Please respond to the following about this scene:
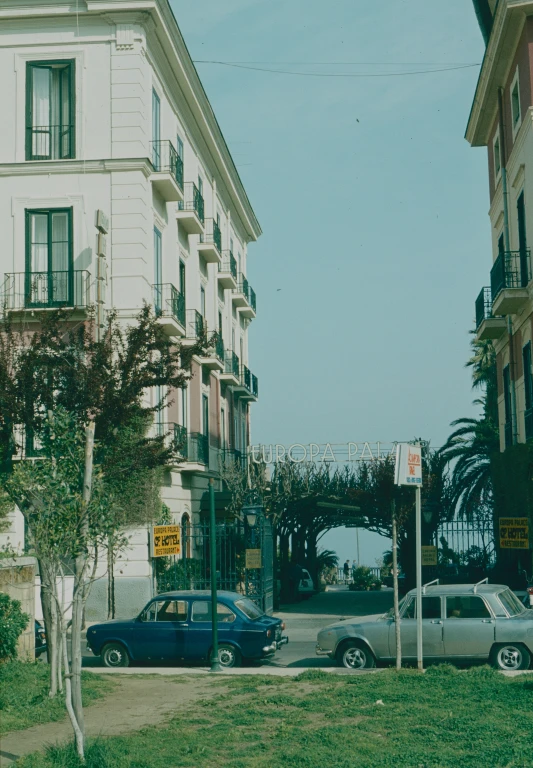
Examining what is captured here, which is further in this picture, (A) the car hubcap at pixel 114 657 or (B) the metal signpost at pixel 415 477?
(A) the car hubcap at pixel 114 657

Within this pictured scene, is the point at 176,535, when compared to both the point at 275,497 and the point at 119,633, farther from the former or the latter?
the point at 275,497

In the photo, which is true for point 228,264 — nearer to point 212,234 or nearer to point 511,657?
point 212,234

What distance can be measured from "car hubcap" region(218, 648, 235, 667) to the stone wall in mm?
3553

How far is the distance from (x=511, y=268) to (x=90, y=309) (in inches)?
501

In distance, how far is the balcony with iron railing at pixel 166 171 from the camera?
93.7 ft

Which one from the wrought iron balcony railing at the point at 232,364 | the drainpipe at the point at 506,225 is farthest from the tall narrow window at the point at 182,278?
the drainpipe at the point at 506,225

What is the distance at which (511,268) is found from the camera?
2734 centimetres

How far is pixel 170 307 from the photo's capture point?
29797mm

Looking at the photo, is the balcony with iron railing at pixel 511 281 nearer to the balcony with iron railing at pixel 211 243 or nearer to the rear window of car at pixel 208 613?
the rear window of car at pixel 208 613

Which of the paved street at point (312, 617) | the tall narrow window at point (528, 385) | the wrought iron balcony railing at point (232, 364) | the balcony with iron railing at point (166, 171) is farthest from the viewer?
the wrought iron balcony railing at point (232, 364)

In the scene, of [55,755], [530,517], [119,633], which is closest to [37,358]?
[119,633]

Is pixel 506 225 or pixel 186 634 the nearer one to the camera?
pixel 186 634

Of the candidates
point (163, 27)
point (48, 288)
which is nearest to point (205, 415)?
point (48, 288)

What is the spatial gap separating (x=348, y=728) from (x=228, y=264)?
33.4m
